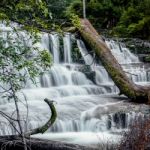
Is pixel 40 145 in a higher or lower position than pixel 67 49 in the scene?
lower

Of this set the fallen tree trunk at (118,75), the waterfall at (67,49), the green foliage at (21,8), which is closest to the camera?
the green foliage at (21,8)

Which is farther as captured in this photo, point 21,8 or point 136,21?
point 136,21

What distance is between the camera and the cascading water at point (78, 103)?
1212 centimetres

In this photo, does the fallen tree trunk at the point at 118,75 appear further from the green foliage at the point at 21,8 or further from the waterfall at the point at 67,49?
the green foliage at the point at 21,8

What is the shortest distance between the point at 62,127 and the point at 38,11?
608 centimetres

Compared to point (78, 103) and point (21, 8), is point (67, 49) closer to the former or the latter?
point (78, 103)

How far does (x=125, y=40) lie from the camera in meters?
25.4

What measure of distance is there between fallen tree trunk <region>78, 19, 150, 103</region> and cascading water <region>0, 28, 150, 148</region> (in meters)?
0.40

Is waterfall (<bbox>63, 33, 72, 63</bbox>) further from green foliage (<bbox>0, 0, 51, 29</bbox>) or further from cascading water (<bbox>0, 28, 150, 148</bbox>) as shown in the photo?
green foliage (<bbox>0, 0, 51, 29</bbox>)

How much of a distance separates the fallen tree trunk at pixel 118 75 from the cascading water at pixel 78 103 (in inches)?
15.9

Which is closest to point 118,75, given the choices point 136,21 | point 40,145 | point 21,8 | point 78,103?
point 78,103

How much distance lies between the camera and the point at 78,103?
15.0 m

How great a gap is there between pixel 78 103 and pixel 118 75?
174 centimetres

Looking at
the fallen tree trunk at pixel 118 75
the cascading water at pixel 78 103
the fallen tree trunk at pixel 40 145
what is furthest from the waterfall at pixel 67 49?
the fallen tree trunk at pixel 40 145
